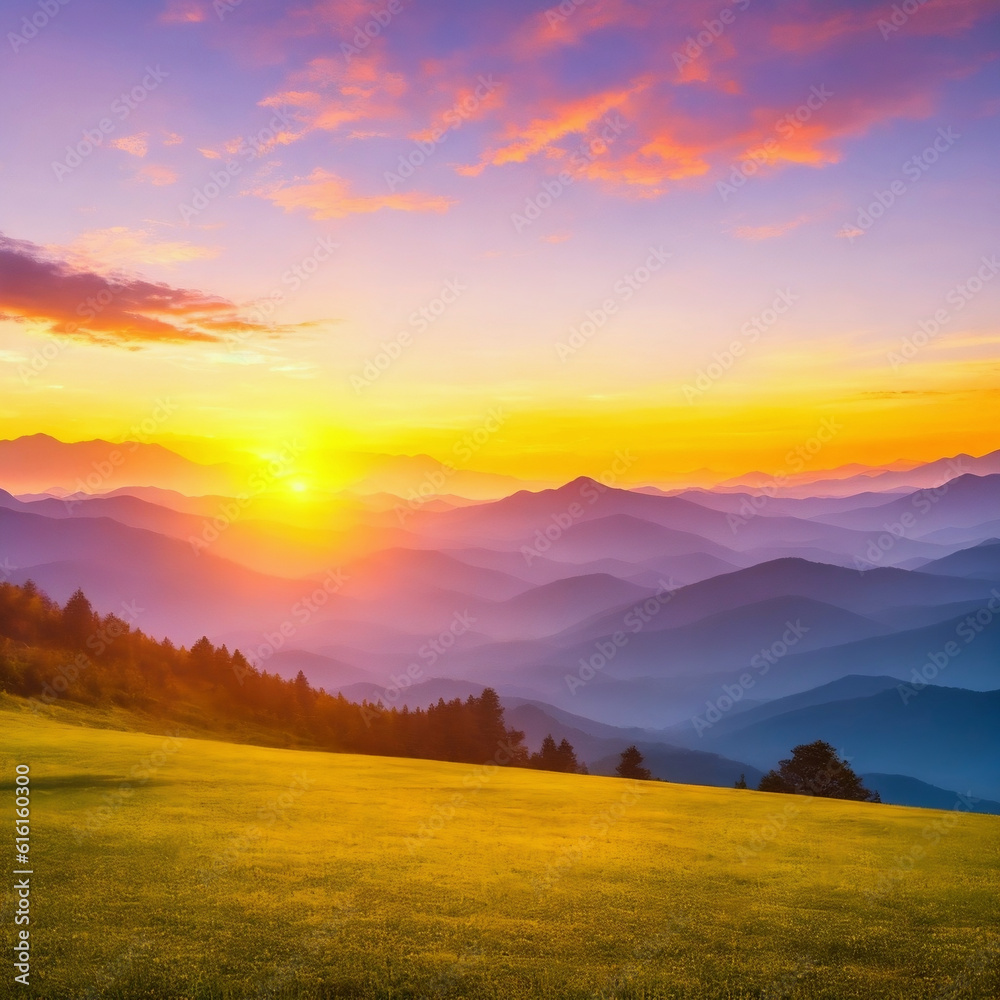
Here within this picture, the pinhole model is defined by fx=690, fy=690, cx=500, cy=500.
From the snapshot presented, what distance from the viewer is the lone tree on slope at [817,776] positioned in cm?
7369

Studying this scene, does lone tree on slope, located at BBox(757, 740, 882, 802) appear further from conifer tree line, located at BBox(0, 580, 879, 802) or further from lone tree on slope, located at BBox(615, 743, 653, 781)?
lone tree on slope, located at BBox(615, 743, 653, 781)

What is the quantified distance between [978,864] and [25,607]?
11186 cm

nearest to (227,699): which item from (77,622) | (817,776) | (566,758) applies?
(77,622)

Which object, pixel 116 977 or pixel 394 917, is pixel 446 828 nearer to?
pixel 394 917

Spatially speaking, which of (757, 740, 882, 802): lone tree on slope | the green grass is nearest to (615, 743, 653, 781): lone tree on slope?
(757, 740, 882, 802): lone tree on slope

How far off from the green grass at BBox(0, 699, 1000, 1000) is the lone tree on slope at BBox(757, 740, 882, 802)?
1816 inches

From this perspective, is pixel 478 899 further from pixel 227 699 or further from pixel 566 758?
pixel 227 699

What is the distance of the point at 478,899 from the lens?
60.9 ft

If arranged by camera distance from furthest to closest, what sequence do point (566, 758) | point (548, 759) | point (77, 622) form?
1. point (566, 758)
2. point (548, 759)
3. point (77, 622)

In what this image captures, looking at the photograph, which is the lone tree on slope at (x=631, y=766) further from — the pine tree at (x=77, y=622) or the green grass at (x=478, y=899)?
the pine tree at (x=77, y=622)

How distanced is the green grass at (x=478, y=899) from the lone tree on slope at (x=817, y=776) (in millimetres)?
46115

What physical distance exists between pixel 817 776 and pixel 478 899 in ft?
225

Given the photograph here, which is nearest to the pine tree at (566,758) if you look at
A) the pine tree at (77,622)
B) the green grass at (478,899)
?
the pine tree at (77,622)

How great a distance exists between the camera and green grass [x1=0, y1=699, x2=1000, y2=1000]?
47.4 ft
